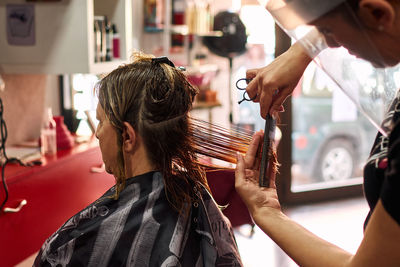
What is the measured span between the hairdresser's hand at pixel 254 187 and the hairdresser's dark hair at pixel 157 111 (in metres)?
0.21

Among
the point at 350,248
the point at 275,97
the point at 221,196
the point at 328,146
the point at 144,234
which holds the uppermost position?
the point at 275,97

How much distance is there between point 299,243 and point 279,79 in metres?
0.46

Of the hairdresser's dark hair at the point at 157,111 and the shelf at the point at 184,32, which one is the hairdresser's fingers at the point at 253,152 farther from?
the shelf at the point at 184,32

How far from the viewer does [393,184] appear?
2.89 ft

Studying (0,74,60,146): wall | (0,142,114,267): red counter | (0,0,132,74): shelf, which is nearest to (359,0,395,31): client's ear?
(0,142,114,267): red counter

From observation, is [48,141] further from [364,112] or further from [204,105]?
[204,105]

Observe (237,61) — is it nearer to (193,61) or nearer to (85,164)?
(193,61)

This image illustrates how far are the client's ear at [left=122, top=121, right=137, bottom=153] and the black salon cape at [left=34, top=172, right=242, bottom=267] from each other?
0.09 m

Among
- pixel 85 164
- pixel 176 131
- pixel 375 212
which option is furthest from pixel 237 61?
pixel 375 212

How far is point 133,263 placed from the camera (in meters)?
1.40

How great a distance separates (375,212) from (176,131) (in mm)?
668

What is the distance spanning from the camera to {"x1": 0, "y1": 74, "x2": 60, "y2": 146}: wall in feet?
9.32

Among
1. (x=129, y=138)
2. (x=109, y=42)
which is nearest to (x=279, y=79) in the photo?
(x=129, y=138)

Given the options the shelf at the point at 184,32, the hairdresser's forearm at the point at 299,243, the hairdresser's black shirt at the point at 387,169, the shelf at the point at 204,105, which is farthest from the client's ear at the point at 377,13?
the shelf at the point at 184,32
